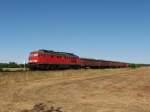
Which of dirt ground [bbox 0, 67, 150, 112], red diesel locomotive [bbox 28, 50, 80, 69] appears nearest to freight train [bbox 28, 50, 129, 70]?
red diesel locomotive [bbox 28, 50, 80, 69]

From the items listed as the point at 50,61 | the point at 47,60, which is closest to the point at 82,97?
the point at 47,60

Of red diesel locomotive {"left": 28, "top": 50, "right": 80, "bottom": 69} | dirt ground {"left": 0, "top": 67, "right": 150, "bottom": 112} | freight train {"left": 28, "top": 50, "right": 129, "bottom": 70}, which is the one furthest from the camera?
freight train {"left": 28, "top": 50, "right": 129, "bottom": 70}

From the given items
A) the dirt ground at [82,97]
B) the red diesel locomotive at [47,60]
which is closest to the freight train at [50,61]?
the red diesel locomotive at [47,60]

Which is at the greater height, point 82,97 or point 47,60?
point 47,60

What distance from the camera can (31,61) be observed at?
172 ft

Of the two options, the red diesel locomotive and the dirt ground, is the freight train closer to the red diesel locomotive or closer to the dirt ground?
the red diesel locomotive

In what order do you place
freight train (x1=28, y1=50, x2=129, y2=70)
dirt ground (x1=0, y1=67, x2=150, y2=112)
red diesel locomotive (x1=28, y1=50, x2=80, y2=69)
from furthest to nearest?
freight train (x1=28, y1=50, x2=129, y2=70) → red diesel locomotive (x1=28, y1=50, x2=80, y2=69) → dirt ground (x1=0, y1=67, x2=150, y2=112)

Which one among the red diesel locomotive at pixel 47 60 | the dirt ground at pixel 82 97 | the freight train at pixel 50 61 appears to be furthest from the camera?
the freight train at pixel 50 61

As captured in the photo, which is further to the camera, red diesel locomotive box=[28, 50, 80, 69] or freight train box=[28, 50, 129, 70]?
freight train box=[28, 50, 129, 70]

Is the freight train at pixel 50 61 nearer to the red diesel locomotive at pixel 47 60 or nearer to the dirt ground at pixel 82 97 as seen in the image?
the red diesel locomotive at pixel 47 60

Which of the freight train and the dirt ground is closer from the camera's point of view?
the dirt ground

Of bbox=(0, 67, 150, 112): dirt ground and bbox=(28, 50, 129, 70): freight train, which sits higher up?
bbox=(28, 50, 129, 70): freight train

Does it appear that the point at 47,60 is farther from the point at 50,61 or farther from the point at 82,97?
the point at 82,97

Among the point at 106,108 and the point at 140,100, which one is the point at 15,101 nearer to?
the point at 106,108
